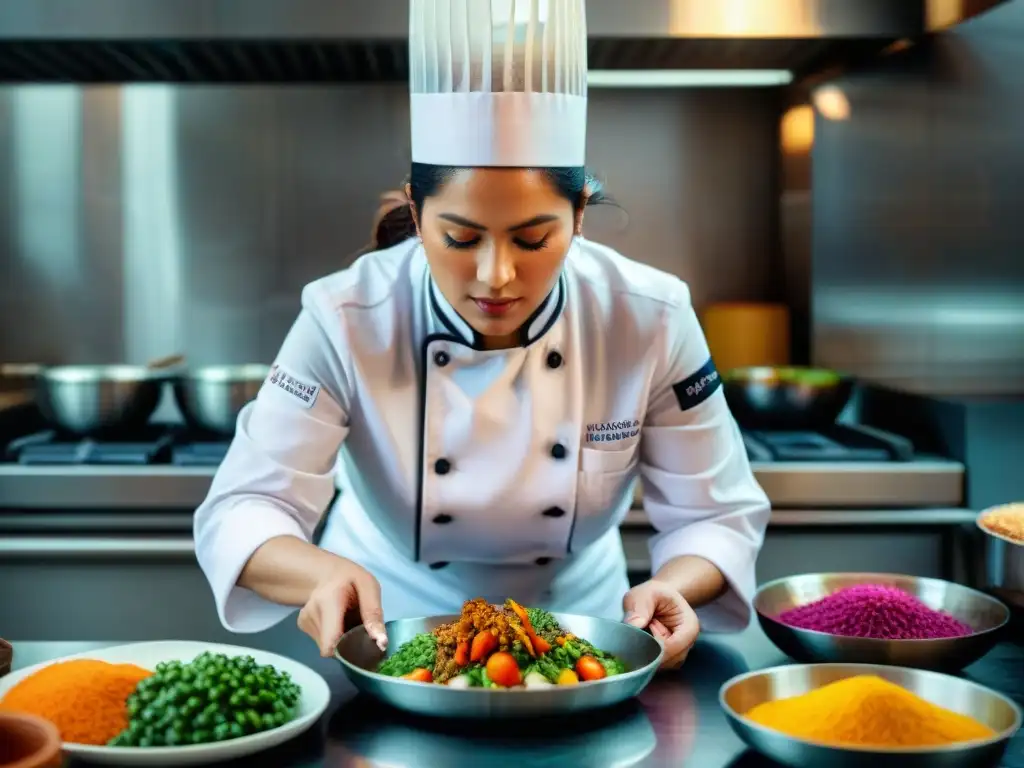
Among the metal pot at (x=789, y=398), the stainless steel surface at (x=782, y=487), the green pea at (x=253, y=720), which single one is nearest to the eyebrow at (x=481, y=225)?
the green pea at (x=253, y=720)

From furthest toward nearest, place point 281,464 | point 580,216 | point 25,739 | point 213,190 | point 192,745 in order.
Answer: point 213,190 < point 281,464 < point 580,216 < point 192,745 < point 25,739

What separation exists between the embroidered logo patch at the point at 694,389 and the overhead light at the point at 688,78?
5.44 feet

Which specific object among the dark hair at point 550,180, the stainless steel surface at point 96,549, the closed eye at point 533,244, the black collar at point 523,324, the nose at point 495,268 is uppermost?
the dark hair at point 550,180

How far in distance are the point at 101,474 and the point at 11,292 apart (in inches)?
36.7

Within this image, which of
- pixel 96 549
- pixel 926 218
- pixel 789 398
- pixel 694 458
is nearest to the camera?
pixel 694 458

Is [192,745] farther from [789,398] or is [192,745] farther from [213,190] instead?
[213,190]

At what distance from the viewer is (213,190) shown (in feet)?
10.9

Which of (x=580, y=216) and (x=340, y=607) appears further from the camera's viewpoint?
(x=580, y=216)

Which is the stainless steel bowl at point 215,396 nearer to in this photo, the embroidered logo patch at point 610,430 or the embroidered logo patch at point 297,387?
the embroidered logo patch at point 297,387

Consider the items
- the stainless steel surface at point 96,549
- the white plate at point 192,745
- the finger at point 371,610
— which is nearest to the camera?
the white plate at point 192,745

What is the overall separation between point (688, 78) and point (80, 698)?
2.59 metres

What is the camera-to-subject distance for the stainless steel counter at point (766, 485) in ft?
8.71

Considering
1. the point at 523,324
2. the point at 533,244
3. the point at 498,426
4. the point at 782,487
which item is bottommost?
the point at 782,487

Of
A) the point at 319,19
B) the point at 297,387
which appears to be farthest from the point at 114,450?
the point at 297,387
